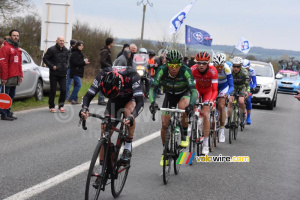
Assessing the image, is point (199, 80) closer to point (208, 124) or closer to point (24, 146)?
point (208, 124)

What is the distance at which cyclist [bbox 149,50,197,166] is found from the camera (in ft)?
24.5

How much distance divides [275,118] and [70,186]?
41.3 feet

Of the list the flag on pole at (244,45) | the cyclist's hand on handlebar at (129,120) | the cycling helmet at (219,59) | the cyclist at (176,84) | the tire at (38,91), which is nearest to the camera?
the cyclist's hand on handlebar at (129,120)

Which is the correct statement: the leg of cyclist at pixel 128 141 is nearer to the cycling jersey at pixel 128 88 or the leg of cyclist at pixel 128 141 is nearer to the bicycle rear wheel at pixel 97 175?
the cycling jersey at pixel 128 88

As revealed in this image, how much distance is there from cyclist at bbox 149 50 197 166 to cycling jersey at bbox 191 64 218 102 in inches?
51.3

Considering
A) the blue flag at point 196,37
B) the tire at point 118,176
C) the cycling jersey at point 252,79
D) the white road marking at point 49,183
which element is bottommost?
the white road marking at point 49,183

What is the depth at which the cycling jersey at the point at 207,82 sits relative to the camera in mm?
9391

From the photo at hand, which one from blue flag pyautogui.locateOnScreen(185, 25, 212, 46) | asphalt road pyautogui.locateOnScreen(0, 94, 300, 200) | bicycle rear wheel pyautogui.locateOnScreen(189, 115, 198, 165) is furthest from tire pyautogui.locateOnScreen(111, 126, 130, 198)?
blue flag pyautogui.locateOnScreen(185, 25, 212, 46)

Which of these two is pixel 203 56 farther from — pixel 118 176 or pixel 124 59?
pixel 124 59

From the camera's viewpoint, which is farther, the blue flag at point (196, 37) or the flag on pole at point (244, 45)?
the flag on pole at point (244, 45)

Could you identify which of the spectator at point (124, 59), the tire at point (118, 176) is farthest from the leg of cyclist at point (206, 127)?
the spectator at point (124, 59)

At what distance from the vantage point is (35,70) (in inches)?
575

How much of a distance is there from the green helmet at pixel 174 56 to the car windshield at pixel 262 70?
14.9 metres

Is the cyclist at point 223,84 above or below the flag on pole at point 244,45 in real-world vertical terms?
below
